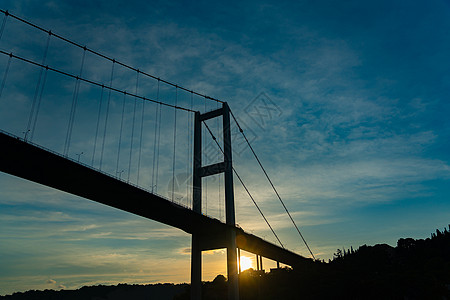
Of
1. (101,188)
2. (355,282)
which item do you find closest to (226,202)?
(101,188)

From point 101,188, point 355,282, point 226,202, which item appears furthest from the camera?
point 355,282

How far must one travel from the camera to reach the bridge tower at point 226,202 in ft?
128

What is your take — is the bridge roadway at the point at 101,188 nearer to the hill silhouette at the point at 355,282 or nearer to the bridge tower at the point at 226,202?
the bridge tower at the point at 226,202

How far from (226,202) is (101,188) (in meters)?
14.7

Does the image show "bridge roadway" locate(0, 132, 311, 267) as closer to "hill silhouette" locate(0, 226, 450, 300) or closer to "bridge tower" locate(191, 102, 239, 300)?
"bridge tower" locate(191, 102, 239, 300)

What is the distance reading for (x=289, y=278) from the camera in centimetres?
6694

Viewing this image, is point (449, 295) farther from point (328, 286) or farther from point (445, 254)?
point (445, 254)

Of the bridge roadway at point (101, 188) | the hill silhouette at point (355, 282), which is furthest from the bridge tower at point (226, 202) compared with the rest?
the hill silhouette at point (355, 282)

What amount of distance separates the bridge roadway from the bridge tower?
0.82 m

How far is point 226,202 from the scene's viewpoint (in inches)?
1575

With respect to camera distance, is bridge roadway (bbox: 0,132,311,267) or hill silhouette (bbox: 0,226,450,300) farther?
hill silhouette (bbox: 0,226,450,300)

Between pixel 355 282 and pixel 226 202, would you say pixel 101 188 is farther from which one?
pixel 355 282

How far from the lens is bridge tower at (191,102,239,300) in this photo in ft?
128

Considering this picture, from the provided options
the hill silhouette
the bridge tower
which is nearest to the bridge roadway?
the bridge tower
